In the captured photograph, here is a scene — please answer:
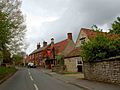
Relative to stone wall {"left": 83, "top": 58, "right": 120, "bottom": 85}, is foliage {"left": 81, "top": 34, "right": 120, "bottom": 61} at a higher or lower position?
higher

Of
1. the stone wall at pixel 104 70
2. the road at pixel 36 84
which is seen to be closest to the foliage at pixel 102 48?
the stone wall at pixel 104 70

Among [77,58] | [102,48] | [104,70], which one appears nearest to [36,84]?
[104,70]

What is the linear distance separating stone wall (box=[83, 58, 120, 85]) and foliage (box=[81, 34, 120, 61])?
725mm

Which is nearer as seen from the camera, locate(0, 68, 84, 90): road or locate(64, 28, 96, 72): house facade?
locate(0, 68, 84, 90): road

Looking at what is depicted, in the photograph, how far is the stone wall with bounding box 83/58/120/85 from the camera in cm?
1894

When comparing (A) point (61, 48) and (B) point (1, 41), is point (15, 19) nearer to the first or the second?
(B) point (1, 41)

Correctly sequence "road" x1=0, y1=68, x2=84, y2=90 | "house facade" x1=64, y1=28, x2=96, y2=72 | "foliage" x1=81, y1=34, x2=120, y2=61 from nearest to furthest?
"road" x1=0, y1=68, x2=84, y2=90 → "foliage" x1=81, y1=34, x2=120, y2=61 → "house facade" x1=64, y1=28, x2=96, y2=72

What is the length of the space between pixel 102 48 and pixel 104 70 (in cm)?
291

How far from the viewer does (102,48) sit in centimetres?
2369

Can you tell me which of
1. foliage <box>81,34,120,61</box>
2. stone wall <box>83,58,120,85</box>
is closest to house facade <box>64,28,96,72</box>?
stone wall <box>83,58,120,85</box>

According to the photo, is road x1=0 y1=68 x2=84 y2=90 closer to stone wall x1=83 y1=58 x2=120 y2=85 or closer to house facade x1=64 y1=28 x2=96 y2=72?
stone wall x1=83 y1=58 x2=120 y2=85

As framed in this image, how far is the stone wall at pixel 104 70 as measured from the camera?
18.9m

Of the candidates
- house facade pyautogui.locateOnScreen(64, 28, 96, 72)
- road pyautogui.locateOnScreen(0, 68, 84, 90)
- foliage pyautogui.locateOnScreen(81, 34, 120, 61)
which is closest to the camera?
road pyautogui.locateOnScreen(0, 68, 84, 90)

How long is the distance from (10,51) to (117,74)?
2514 cm
